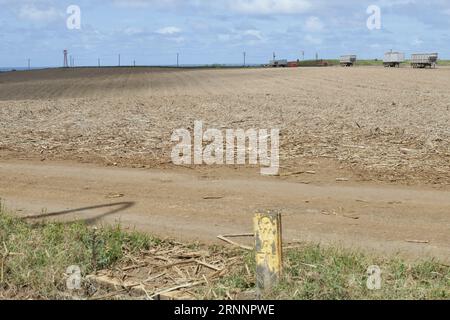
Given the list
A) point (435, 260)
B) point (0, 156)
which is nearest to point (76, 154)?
point (0, 156)

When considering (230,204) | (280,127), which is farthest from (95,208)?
(280,127)

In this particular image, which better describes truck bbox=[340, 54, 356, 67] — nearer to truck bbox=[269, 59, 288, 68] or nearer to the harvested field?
truck bbox=[269, 59, 288, 68]

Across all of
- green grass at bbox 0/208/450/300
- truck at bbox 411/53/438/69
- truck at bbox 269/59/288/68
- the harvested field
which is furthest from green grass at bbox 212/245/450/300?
truck at bbox 269/59/288/68

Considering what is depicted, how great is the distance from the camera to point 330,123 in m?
18.1

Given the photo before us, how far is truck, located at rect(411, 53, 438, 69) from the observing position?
69000mm

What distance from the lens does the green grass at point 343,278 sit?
19.6 ft

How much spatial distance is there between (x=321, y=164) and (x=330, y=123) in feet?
18.2

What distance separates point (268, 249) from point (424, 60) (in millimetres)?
69487

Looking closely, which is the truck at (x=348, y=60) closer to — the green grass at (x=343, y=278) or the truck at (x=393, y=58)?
the truck at (x=393, y=58)

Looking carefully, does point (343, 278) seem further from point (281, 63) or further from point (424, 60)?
point (281, 63)

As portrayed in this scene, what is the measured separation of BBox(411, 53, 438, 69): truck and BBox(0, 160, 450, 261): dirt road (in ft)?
206

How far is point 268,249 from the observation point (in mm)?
6082

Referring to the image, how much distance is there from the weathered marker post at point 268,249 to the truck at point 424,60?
2693 inches

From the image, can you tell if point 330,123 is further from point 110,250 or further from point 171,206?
point 110,250
